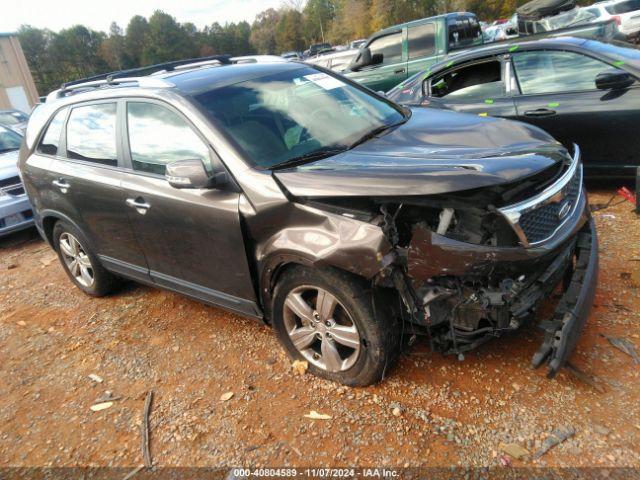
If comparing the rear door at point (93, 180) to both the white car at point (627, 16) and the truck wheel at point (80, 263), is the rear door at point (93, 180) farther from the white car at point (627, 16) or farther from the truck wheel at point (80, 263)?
the white car at point (627, 16)

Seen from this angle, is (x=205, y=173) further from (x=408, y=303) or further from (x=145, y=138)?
(x=408, y=303)

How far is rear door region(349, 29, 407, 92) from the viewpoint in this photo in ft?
28.4

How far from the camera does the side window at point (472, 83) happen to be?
516cm

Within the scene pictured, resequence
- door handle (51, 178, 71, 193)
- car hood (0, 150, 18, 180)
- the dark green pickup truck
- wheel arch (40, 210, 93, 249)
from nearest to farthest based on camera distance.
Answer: door handle (51, 178, 71, 193) → wheel arch (40, 210, 93, 249) → car hood (0, 150, 18, 180) → the dark green pickup truck

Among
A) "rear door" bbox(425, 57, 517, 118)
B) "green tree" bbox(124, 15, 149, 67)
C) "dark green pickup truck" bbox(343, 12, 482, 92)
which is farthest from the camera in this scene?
"green tree" bbox(124, 15, 149, 67)

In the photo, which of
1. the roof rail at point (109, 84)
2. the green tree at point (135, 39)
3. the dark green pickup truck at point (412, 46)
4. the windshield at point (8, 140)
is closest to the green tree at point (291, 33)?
the green tree at point (135, 39)

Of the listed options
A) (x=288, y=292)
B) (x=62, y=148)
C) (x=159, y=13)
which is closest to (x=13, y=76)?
(x=62, y=148)

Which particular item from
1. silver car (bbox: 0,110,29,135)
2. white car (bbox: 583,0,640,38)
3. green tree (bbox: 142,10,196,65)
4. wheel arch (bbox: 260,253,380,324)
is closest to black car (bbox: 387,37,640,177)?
wheel arch (bbox: 260,253,380,324)

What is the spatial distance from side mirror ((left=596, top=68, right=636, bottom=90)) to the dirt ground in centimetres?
138

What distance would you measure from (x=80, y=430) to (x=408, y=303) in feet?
7.11

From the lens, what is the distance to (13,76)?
125ft

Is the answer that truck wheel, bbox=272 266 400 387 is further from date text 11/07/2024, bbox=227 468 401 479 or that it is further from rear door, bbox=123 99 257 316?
date text 11/07/2024, bbox=227 468 401 479

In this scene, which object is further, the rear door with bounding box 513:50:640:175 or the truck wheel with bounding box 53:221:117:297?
the rear door with bounding box 513:50:640:175

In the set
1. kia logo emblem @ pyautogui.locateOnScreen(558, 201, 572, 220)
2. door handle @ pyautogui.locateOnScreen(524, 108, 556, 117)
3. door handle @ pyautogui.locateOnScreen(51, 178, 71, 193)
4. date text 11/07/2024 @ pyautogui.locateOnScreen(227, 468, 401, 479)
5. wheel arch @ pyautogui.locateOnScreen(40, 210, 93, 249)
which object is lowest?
date text 11/07/2024 @ pyautogui.locateOnScreen(227, 468, 401, 479)
